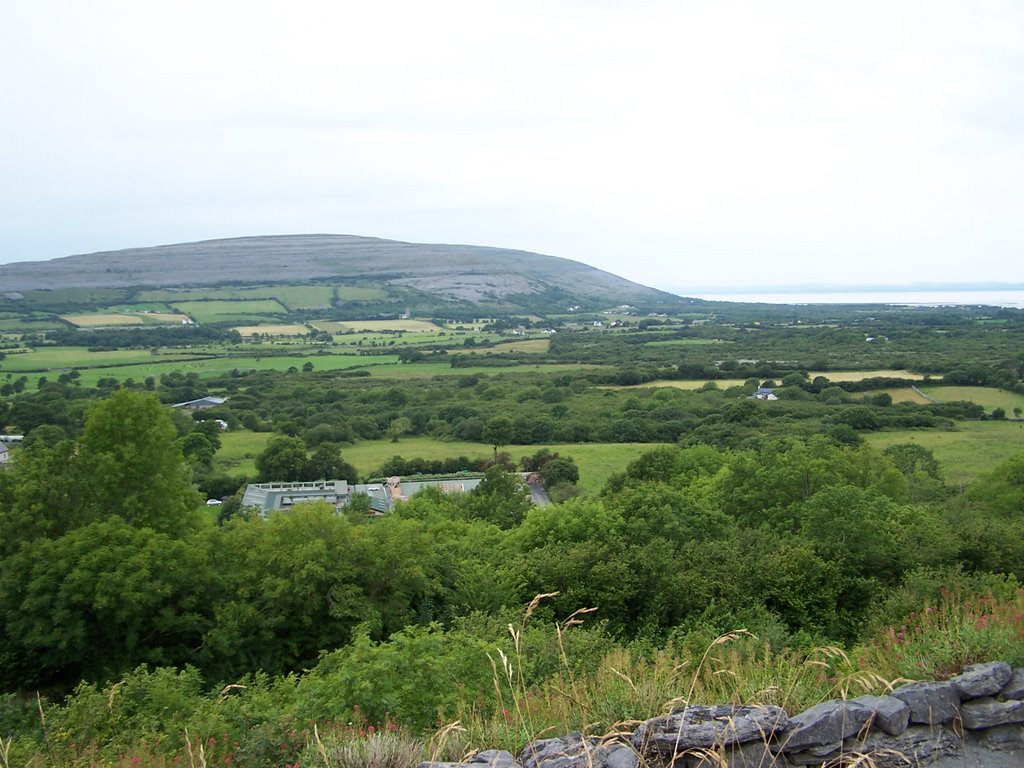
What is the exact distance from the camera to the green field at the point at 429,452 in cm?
4219

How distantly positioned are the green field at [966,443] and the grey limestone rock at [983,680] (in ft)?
108

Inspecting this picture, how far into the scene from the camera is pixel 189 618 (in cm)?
1348

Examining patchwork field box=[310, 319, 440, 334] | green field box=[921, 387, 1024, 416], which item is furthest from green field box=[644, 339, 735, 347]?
green field box=[921, 387, 1024, 416]

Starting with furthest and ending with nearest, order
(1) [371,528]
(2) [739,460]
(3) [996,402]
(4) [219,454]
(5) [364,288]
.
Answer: (5) [364,288] → (3) [996,402] → (4) [219,454] → (2) [739,460] → (1) [371,528]

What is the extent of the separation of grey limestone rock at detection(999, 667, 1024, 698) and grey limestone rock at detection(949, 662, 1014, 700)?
0.04m

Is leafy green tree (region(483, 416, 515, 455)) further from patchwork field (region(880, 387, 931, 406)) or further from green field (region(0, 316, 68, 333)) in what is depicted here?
green field (region(0, 316, 68, 333))

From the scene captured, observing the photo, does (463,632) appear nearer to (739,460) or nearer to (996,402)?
(739,460)

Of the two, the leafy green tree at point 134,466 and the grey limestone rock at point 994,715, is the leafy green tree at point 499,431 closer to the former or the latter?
the leafy green tree at point 134,466

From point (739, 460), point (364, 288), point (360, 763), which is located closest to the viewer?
point (360, 763)

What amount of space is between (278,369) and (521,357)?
31.2m

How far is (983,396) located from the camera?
6091cm

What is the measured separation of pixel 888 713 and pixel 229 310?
16028 cm

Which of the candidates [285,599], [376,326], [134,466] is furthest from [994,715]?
[376,326]

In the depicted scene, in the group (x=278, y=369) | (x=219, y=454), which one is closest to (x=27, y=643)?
(x=219, y=454)
